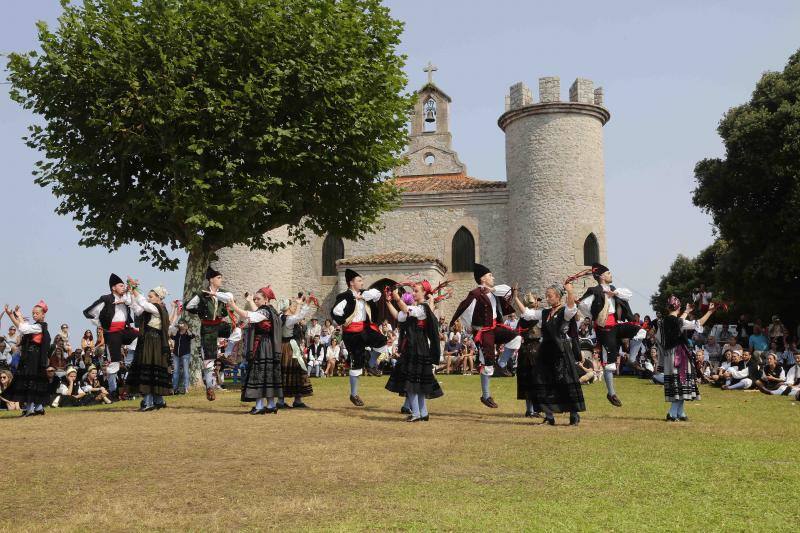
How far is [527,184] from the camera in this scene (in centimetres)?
3625

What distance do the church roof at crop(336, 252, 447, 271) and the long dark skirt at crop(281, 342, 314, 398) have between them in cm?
2170

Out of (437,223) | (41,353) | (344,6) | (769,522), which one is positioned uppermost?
(344,6)

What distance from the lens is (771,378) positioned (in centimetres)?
1820

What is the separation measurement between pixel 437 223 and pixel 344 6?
728 inches

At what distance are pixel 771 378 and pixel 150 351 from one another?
47.4ft

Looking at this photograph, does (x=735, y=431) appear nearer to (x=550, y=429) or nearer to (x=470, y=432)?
(x=550, y=429)

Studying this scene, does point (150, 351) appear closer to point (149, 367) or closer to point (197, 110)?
point (149, 367)

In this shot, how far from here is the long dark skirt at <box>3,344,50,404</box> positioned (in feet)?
44.9

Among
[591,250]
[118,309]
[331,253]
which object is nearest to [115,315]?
[118,309]

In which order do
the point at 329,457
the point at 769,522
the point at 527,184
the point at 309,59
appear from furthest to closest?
the point at 527,184 < the point at 309,59 < the point at 329,457 < the point at 769,522

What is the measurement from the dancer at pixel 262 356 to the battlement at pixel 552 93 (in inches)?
1040

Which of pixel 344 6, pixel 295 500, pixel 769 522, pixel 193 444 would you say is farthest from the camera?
pixel 344 6

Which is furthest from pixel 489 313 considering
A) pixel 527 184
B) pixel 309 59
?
pixel 527 184

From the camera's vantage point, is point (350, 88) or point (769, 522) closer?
point (769, 522)
